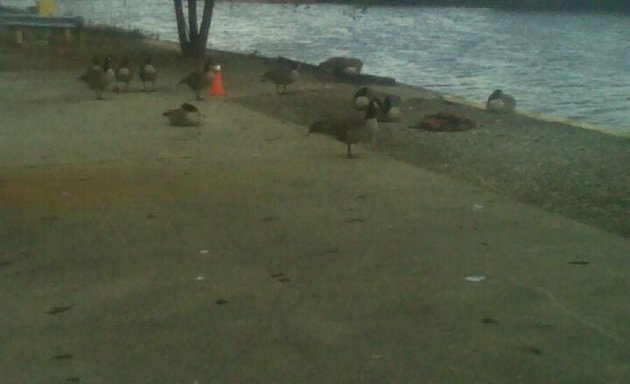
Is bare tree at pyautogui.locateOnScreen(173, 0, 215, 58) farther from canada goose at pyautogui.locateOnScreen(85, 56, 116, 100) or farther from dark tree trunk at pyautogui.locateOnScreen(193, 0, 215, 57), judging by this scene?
canada goose at pyautogui.locateOnScreen(85, 56, 116, 100)

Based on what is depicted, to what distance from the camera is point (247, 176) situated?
11000mm

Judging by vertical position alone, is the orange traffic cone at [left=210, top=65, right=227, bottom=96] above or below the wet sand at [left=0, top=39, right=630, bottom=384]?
below

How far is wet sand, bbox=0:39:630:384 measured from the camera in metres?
5.86

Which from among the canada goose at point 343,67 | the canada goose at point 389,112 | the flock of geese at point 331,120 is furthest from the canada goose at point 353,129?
the canada goose at point 343,67

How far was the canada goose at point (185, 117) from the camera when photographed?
14.5m

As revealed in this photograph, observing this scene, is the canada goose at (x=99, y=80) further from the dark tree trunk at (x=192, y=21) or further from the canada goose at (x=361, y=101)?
the dark tree trunk at (x=192, y=21)

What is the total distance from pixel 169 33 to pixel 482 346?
41541mm

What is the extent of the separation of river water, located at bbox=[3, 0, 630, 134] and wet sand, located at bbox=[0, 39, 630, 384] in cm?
697

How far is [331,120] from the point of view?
1265 centimetres

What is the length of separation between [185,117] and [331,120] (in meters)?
2.67

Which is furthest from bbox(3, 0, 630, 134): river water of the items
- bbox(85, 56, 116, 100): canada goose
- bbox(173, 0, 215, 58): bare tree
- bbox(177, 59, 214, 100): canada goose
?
bbox(85, 56, 116, 100): canada goose

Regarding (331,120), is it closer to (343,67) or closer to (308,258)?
(308,258)

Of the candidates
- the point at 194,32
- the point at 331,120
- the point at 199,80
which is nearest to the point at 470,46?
the point at 194,32

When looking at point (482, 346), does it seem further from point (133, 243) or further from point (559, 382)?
point (133, 243)
